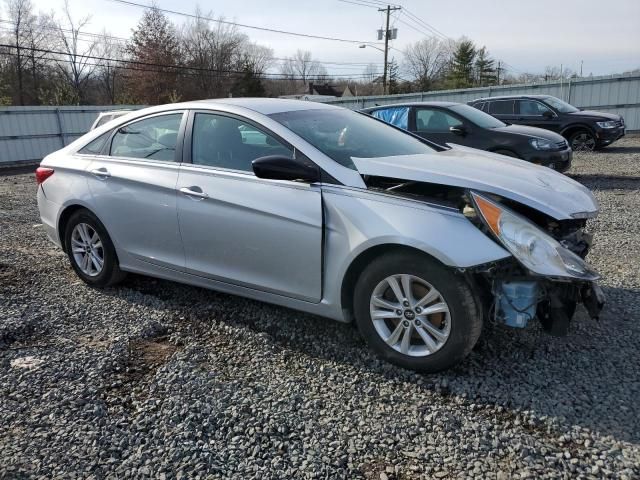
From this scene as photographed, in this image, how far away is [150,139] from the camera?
415cm

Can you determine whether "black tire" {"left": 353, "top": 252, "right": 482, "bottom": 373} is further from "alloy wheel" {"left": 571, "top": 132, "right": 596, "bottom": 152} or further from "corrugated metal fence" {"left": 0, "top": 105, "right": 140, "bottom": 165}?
"corrugated metal fence" {"left": 0, "top": 105, "right": 140, "bottom": 165}

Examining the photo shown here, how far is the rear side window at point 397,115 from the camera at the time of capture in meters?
9.90

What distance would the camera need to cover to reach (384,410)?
2.68 metres

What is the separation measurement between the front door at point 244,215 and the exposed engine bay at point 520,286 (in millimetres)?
553

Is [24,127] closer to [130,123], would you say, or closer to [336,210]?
[130,123]

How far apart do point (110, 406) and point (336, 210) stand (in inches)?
66.6

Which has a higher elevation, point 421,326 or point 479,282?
point 479,282

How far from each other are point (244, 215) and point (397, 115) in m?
7.33

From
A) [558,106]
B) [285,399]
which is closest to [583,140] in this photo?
[558,106]

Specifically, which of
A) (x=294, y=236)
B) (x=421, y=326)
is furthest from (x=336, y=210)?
(x=421, y=326)

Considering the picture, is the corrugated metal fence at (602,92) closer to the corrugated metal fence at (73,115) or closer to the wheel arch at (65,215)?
the corrugated metal fence at (73,115)

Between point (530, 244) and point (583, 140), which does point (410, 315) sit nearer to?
point (530, 244)

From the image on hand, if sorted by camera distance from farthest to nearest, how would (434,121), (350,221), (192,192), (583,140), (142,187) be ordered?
(583,140) → (434,121) → (142,187) → (192,192) → (350,221)

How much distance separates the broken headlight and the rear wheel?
12253 mm
